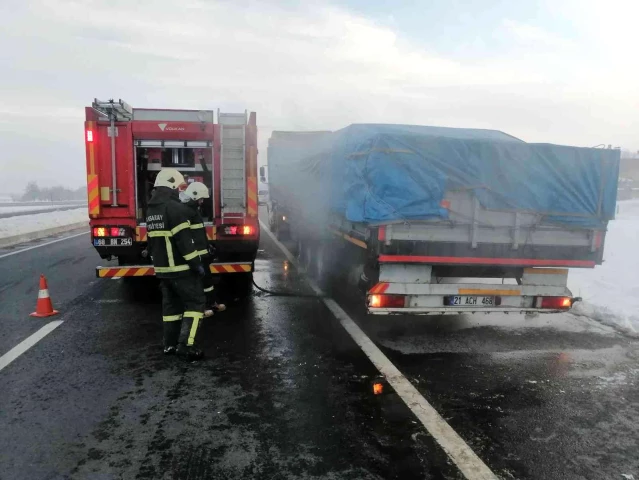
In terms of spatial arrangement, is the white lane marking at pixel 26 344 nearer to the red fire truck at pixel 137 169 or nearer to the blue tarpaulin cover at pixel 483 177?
the red fire truck at pixel 137 169

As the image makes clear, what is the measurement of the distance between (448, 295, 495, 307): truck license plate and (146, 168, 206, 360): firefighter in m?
2.87

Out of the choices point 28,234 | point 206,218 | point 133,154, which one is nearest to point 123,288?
point 206,218

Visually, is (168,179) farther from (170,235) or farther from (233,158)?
(233,158)

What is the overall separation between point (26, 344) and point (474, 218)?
5.24m

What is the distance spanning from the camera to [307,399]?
13.6ft

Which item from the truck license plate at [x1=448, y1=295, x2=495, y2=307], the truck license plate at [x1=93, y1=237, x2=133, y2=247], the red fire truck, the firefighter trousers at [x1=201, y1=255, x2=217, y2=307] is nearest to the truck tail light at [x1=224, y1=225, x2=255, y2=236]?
A: the red fire truck

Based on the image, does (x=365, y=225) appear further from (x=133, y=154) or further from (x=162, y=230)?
(x=133, y=154)

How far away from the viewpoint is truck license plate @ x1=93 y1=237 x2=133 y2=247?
290 inches

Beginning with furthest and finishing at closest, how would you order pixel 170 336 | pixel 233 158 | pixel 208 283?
pixel 233 158
pixel 208 283
pixel 170 336

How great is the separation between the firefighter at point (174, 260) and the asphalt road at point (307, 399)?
Answer: 276 mm

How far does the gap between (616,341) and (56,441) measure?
600 centimetres

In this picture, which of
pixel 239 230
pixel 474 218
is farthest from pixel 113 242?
pixel 474 218

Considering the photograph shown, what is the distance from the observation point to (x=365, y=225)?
18.7 feet

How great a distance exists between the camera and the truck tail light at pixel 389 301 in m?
5.58
